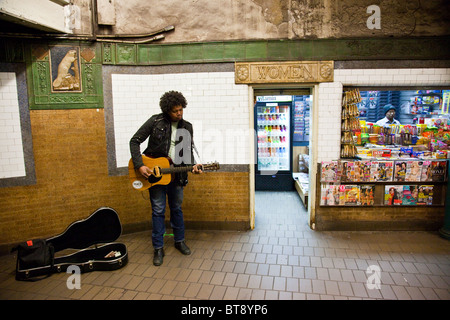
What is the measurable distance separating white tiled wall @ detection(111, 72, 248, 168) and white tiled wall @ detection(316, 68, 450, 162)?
51.9 inches

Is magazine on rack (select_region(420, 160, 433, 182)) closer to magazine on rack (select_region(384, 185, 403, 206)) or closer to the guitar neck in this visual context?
magazine on rack (select_region(384, 185, 403, 206))

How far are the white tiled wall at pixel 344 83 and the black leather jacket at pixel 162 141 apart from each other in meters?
2.39

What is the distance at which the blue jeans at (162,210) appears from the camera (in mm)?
4212

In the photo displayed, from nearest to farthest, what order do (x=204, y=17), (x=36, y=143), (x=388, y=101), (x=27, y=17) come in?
(x=27, y=17)
(x=36, y=143)
(x=204, y=17)
(x=388, y=101)

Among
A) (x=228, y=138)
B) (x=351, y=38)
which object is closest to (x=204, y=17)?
(x=228, y=138)

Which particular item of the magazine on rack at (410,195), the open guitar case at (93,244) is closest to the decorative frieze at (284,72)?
the magazine on rack at (410,195)

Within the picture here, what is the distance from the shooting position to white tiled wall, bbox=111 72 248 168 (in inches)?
199

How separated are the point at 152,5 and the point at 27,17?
6.25ft

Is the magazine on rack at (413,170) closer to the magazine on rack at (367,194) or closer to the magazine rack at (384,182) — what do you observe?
the magazine rack at (384,182)

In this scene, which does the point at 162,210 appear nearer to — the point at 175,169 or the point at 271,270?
the point at 175,169

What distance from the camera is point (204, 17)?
4973mm

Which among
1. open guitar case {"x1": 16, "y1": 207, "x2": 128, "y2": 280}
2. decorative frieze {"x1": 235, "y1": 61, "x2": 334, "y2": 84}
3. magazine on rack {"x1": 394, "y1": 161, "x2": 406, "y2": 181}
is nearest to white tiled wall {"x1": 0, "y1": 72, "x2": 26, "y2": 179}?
open guitar case {"x1": 16, "y1": 207, "x2": 128, "y2": 280}

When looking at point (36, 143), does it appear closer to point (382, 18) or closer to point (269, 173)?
point (269, 173)
